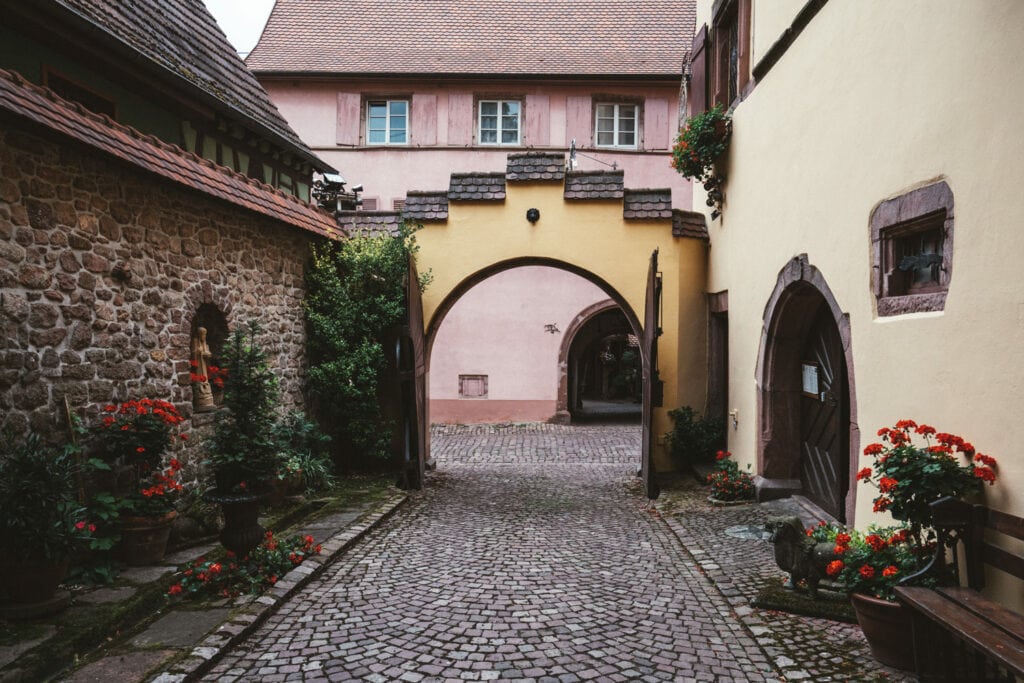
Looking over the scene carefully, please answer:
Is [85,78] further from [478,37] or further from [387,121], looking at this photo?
[478,37]

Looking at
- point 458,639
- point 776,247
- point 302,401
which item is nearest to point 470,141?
point 302,401

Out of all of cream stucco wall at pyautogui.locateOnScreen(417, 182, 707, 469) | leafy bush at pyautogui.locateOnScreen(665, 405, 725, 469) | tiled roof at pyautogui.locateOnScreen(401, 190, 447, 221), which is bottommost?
leafy bush at pyautogui.locateOnScreen(665, 405, 725, 469)

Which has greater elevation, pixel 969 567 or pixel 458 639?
pixel 969 567

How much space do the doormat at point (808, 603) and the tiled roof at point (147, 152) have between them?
5335 millimetres

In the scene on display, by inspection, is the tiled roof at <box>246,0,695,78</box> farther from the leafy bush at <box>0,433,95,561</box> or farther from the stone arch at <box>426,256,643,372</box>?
the leafy bush at <box>0,433,95,561</box>

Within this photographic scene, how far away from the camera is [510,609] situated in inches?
185

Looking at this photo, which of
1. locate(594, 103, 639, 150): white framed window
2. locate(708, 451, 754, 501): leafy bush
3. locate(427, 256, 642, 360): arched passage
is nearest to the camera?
locate(708, 451, 754, 501): leafy bush

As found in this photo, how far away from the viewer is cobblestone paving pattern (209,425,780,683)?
3812 mm

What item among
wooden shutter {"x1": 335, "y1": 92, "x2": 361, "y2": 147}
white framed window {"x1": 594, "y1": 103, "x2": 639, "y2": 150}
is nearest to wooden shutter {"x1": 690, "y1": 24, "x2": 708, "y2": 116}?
white framed window {"x1": 594, "y1": 103, "x2": 639, "y2": 150}

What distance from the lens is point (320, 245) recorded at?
902 centimetres

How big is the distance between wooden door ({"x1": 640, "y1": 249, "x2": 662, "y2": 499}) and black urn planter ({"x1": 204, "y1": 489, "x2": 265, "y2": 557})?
181 inches

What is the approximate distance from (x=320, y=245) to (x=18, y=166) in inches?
184

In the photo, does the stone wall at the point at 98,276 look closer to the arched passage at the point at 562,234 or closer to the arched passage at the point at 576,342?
the arched passage at the point at 562,234

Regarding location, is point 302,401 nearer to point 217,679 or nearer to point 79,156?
point 79,156
